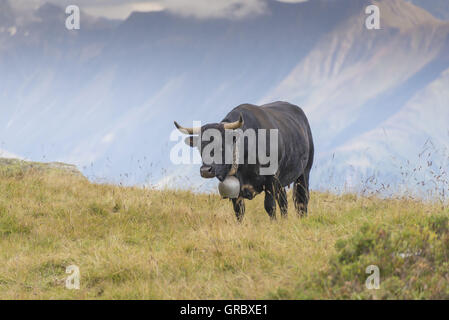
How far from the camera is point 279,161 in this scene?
872cm

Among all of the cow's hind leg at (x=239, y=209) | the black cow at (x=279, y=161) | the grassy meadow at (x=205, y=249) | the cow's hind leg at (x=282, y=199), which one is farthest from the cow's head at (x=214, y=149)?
the cow's hind leg at (x=282, y=199)

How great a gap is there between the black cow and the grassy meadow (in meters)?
0.53

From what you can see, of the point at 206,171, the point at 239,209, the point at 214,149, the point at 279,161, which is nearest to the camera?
the point at 206,171

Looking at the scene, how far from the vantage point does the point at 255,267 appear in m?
5.87

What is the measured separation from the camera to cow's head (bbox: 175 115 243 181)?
7644 mm

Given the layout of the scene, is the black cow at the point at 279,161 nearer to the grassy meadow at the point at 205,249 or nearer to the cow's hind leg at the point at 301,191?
the cow's hind leg at the point at 301,191

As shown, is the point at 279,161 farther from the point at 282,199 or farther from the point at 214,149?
the point at 214,149

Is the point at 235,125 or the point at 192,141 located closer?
the point at 235,125

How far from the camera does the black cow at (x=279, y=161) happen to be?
26.0 ft

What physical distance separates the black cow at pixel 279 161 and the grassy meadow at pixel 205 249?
53 cm

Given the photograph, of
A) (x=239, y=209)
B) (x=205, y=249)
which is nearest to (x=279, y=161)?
(x=239, y=209)

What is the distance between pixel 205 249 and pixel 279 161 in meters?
2.74

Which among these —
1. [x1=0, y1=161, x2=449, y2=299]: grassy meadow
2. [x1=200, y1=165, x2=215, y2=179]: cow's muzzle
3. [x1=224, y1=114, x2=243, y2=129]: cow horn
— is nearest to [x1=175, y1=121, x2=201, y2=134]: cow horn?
[x1=224, y1=114, x2=243, y2=129]: cow horn

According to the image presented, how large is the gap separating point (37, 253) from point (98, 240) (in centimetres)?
100
